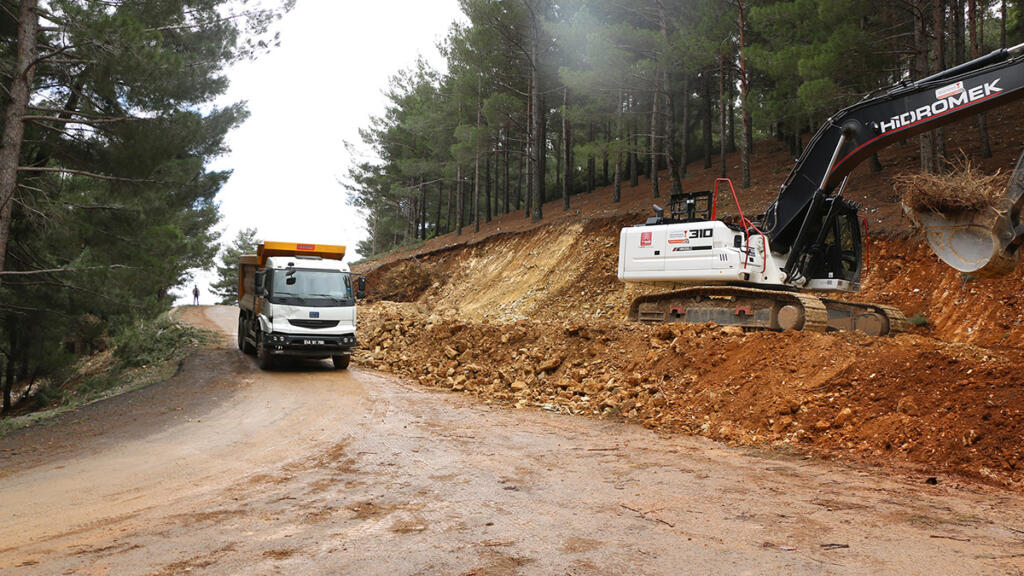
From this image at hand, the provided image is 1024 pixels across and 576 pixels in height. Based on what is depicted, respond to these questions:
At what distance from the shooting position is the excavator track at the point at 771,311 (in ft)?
35.5

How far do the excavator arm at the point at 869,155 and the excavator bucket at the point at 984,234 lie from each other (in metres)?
0.01

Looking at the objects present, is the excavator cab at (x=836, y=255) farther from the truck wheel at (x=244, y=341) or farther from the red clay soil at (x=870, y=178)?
the truck wheel at (x=244, y=341)

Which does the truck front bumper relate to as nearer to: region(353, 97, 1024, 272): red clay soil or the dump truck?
the dump truck

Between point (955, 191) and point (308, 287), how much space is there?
1250cm

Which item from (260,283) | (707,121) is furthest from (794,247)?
(707,121)

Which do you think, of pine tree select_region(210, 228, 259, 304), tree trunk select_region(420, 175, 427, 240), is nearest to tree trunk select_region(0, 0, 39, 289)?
tree trunk select_region(420, 175, 427, 240)

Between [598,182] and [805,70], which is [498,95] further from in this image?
[805,70]

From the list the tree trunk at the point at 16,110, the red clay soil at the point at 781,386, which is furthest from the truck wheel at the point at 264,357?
the tree trunk at the point at 16,110

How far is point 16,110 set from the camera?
10.9 m

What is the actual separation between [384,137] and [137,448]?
4435cm

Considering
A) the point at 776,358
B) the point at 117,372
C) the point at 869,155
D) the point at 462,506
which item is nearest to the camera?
the point at 462,506

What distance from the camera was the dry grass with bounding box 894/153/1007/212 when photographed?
7676 mm

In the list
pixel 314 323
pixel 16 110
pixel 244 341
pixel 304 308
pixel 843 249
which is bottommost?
pixel 244 341

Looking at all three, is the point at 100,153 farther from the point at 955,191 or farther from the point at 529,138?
the point at 529,138
